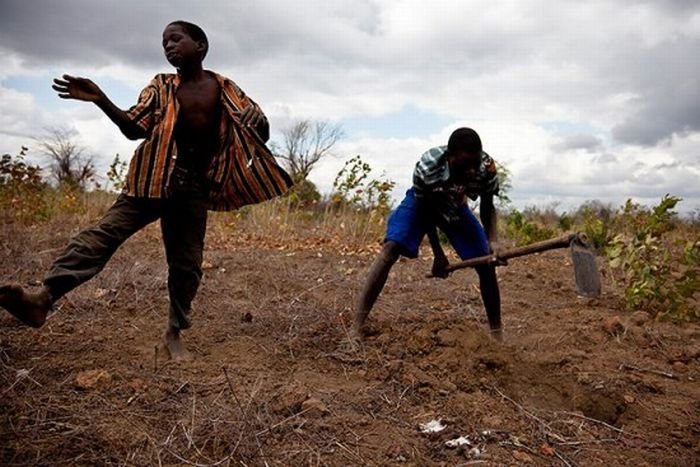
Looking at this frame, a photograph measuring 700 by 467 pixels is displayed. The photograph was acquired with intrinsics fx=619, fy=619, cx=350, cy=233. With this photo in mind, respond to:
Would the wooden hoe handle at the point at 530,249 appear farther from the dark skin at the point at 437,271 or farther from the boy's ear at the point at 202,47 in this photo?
the boy's ear at the point at 202,47

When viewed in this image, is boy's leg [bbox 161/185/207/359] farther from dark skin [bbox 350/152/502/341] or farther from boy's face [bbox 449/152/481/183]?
boy's face [bbox 449/152/481/183]

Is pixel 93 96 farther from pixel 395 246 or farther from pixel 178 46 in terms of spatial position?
pixel 395 246

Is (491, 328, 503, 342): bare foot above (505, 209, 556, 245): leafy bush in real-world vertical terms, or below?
below

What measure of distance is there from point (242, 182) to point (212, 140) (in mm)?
248

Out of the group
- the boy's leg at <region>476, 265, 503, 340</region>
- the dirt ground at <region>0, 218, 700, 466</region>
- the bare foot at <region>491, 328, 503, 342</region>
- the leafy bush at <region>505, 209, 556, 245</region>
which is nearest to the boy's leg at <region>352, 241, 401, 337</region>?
the dirt ground at <region>0, 218, 700, 466</region>

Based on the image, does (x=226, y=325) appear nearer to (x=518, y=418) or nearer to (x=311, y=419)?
(x=311, y=419)

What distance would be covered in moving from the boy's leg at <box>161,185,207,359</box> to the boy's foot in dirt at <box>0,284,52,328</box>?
617mm

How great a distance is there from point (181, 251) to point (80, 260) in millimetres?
490

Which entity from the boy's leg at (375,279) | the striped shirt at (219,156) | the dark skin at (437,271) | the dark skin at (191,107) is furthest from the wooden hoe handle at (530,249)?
the dark skin at (191,107)

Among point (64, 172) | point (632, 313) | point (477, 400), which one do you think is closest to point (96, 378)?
point (477, 400)

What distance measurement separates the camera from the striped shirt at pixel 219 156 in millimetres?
2799

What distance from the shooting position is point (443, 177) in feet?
10.5

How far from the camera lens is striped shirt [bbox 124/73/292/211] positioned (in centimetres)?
280

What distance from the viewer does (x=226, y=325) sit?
380 cm
